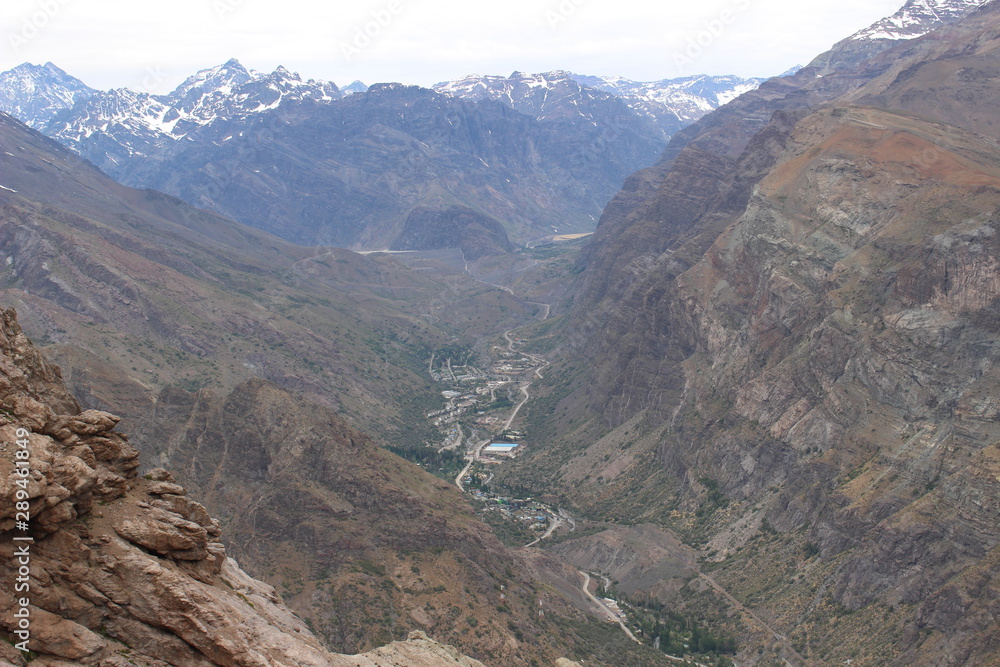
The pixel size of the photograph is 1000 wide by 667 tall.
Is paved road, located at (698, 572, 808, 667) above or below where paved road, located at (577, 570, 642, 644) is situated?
above

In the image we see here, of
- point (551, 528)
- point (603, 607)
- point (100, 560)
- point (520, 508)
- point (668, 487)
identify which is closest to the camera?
point (100, 560)

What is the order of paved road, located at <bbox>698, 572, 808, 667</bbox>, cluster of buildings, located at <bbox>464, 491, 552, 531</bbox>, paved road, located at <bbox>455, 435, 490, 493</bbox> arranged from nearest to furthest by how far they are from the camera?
paved road, located at <bbox>698, 572, 808, 667</bbox>, cluster of buildings, located at <bbox>464, 491, 552, 531</bbox>, paved road, located at <bbox>455, 435, 490, 493</bbox>

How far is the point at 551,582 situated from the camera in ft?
349

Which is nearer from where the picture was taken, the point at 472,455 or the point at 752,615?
the point at 752,615

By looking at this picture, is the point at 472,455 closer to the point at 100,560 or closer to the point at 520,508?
the point at 520,508

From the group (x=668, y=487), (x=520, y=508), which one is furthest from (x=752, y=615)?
(x=520, y=508)

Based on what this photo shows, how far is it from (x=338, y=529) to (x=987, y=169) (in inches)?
4353

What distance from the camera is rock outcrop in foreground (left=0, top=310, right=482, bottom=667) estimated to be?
30391 millimetres

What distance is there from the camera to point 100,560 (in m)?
33.3

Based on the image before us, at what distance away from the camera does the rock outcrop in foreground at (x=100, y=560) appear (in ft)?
99.7

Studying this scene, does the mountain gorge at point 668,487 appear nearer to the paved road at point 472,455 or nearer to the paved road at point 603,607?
the paved road at point 603,607

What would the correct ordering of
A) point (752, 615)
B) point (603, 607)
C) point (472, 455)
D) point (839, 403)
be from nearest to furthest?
point (752, 615), point (603, 607), point (839, 403), point (472, 455)

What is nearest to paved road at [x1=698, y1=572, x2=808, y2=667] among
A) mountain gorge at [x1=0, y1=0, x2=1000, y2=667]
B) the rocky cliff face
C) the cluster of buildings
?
mountain gorge at [x1=0, y1=0, x2=1000, y2=667]

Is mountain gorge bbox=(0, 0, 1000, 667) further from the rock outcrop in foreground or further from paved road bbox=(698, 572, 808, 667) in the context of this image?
paved road bbox=(698, 572, 808, 667)
